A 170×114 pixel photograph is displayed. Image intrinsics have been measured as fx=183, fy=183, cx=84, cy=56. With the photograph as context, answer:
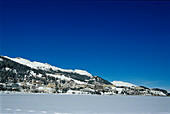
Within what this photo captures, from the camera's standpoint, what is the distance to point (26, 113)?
2386 cm

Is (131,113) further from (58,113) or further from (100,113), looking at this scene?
(58,113)

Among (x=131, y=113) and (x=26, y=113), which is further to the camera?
(x=131, y=113)

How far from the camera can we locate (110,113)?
87.8ft

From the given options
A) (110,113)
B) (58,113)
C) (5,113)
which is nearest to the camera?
(5,113)

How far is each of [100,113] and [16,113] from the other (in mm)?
11491

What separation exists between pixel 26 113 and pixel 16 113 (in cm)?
124

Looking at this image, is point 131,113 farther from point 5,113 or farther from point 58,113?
point 5,113

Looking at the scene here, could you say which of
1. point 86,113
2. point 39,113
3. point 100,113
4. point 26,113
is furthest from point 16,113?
point 100,113

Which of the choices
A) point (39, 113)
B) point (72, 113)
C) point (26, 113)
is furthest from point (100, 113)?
point (26, 113)

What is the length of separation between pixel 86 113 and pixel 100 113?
85.3 inches

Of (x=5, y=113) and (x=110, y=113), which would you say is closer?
(x=5, y=113)

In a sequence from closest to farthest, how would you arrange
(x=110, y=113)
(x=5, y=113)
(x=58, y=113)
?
(x=5, y=113), (x=58, y=113), (x=110, y=113)

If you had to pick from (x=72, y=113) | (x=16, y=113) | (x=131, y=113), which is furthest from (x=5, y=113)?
(x=131, y=113)

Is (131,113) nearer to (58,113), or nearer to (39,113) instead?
(58,113)
